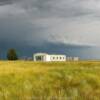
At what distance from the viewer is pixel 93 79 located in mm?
23625

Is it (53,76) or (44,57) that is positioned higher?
(53,76)

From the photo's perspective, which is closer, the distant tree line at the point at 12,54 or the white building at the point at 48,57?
the distant tree line at the point at 12,54

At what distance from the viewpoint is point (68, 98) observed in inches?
617

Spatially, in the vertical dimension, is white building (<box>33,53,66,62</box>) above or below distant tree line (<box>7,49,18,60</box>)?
below

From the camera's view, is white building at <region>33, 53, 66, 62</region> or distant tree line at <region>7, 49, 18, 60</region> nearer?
distant tree line at <region>7, 49, 18, 60</region>

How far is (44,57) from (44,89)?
139023mm

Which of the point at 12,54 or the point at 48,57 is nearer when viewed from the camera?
the point at 12,54

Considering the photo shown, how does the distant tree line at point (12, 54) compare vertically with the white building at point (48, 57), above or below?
above

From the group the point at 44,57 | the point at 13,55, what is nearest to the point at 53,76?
the point at 13,55

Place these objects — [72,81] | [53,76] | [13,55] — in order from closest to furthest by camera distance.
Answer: [72,81], [53,76], [13,55]

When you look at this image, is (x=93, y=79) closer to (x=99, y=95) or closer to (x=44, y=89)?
(x=44, y=89)

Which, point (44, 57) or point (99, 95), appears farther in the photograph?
point (44, 57)

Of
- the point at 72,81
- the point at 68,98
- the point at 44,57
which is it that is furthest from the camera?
the point at 44,57

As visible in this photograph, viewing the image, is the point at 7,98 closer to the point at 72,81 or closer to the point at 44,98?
the point at 44,98
